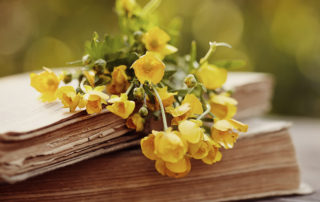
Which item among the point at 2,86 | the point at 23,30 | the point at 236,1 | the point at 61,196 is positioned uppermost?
the point at 23,30

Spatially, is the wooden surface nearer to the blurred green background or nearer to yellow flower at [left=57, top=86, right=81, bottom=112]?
yellow flower at [left=57, top=86, right=81, bottom=112]

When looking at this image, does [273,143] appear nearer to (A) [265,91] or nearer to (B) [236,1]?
(A) [265,91]

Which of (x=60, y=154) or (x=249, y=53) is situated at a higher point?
(x=249, y=53)

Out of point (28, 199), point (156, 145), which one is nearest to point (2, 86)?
point (28, 199)

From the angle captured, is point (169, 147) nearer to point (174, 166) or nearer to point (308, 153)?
point (174, 166)

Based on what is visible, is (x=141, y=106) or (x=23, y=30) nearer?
(x=141, y=106)


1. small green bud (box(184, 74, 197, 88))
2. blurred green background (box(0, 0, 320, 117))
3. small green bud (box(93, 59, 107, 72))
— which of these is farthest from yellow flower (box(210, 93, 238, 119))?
blurred green background (box(0, 0, 320, 117))
